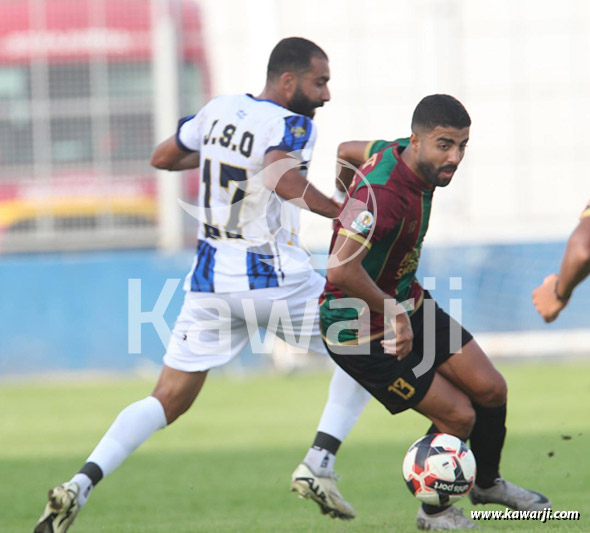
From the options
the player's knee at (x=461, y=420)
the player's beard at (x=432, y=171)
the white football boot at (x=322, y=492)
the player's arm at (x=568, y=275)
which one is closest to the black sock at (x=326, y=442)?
the white football boot at (x=322, y=492)

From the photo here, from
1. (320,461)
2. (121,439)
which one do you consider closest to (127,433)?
(121,439)

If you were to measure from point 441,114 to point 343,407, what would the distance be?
5.62 ft

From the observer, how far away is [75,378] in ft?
52.0

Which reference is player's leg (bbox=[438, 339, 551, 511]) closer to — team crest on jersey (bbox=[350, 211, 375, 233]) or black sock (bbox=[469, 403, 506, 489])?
black sock (bbox=[469, 403, 506, 489])

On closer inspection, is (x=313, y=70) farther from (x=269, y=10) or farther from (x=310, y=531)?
(x=269, y=10)

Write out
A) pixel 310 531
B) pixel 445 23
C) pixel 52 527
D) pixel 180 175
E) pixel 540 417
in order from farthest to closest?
pixel 445 23, pixel 180 175, pixel 540 417, pixel 310 531, pixel 52 527

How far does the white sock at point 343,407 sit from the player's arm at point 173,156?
1.41 metres

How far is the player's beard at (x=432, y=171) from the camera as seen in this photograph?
5227 millimetres

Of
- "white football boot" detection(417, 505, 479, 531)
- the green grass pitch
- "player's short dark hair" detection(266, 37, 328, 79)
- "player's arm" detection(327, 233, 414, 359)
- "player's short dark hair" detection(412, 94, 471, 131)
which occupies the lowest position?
the green grass pitch

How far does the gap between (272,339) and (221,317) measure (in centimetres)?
1011

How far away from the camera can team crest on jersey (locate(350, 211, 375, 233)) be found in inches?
200

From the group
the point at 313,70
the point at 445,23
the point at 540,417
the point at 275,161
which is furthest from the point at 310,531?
the point at 445,23

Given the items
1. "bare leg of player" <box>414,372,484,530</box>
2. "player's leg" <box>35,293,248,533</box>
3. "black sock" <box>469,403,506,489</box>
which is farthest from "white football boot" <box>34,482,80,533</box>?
"black sock" <box>469,403,506,489</box>

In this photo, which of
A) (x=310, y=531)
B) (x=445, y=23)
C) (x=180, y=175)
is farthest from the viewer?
(x=445, y=23)
